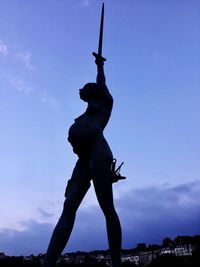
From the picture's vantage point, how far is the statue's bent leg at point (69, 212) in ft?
17.7

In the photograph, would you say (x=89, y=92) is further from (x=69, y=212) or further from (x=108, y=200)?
(x=69, y=212)

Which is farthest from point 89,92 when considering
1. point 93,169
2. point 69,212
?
point 69,212

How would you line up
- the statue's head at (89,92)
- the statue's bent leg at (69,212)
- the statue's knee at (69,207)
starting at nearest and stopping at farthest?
1. the statue's bent leg at (69,212)
2. the statue's knee at (69,207)
3. the statue's head at (89,92)

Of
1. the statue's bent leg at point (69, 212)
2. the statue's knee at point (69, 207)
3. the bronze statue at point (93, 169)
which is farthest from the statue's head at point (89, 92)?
the statue's knee at point (69, 207)

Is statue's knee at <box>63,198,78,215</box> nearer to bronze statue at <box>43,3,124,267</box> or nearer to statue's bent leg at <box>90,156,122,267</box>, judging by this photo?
bronze statue at <box>43,3,124,267</box>

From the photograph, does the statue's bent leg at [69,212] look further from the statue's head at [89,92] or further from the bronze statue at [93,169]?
the statue's head at [89,92]

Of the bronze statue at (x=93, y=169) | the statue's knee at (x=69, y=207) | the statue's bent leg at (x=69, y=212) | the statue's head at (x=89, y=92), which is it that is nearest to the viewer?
the statue's bent leg at (x=69, y=212)

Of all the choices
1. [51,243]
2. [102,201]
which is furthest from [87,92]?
[51,243]

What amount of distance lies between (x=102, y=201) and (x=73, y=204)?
447mm

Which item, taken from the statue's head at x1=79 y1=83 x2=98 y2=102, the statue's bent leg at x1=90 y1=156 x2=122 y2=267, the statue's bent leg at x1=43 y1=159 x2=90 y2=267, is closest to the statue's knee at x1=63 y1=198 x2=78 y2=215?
the statue's bent leg at x1=43 y1=159 x2=90 y2=267

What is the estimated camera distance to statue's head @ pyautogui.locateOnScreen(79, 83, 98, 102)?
6459 mm

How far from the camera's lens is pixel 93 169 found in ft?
19.0

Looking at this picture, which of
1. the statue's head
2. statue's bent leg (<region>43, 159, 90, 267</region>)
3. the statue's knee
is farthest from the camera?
the statue's head

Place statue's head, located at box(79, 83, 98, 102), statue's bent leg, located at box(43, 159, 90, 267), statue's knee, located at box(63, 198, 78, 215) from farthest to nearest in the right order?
statue's head, located at box(79, 83, 98, 102)
statue's knee, located at box(63, 198, 78, 215)
statue's bent leg, located at box(43, 159, 90, 267)
